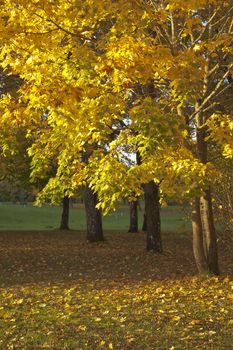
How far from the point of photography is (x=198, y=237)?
12531 millimetres

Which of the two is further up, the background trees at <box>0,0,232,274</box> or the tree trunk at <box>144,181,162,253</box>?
the background trees at <box>0,0,232,274</box>

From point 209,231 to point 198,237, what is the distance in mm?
291

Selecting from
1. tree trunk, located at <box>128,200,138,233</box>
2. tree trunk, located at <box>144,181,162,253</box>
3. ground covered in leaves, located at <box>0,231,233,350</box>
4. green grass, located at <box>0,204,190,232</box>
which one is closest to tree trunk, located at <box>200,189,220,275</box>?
ground covered in leaves, located at <box>0,231,233,350</box>

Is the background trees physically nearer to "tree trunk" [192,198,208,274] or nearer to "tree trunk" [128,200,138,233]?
"tree trunk" [192,198,208,274]

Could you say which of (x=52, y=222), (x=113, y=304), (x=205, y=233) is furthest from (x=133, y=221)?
(x=113, y=304)

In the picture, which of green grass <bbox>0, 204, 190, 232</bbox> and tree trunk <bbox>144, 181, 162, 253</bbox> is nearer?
tree trunk <bbox>144, 181, 162, 253</bbox>

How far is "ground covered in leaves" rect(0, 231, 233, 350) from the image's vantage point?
23.2ft

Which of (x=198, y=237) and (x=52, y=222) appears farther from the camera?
(x=52, y=222)

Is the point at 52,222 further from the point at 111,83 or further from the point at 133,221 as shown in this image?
the point at 111,83

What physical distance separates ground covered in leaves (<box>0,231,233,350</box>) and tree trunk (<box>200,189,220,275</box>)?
416 millimetres

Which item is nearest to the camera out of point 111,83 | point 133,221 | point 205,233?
point 111,83

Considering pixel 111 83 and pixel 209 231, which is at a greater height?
pixel 111 83

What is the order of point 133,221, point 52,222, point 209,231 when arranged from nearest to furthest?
point 209,231, point 133,221, point 52,222

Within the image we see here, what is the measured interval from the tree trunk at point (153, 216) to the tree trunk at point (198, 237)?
5.98 meters
